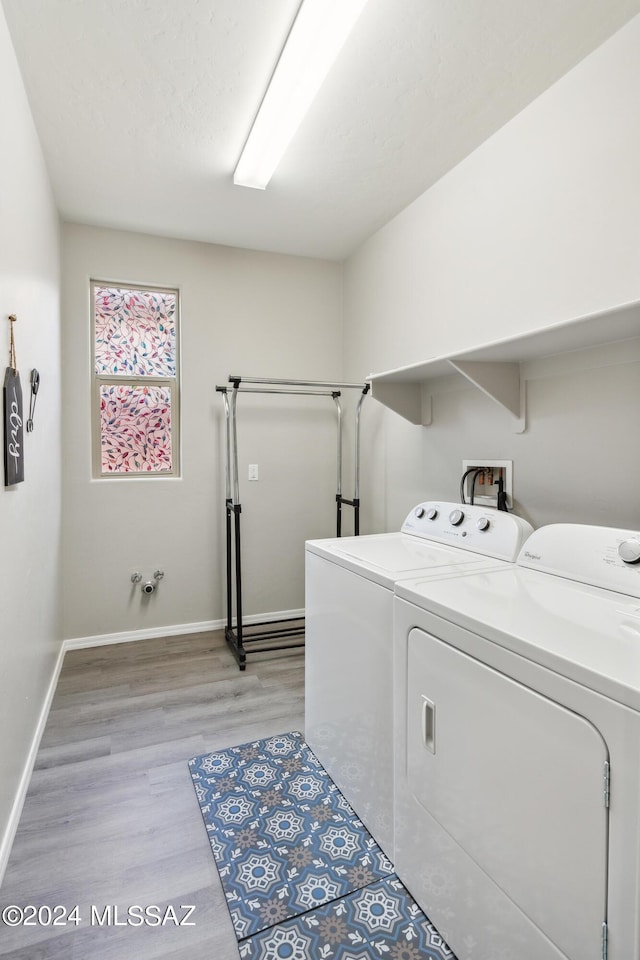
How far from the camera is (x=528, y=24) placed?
1.57 metres

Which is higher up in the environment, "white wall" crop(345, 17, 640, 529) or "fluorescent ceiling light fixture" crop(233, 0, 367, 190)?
"fluorescent ceiling light fixture" crop(233, 0, 367, 190)

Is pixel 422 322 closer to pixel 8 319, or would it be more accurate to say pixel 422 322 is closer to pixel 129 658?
pixel 8 319

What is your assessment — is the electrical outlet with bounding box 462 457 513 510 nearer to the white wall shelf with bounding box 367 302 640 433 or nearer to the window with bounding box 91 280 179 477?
the white wall shelf with bounding box 367 302 640 433

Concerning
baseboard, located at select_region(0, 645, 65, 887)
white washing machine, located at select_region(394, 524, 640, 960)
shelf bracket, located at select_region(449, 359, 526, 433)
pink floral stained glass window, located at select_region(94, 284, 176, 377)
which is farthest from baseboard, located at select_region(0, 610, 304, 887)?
shelf bracket, located at select_region(449, 359, 526, 433)

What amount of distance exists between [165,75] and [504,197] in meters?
1.39

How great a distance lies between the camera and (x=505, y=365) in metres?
2.00

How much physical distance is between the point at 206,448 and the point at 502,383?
2049 millimetres

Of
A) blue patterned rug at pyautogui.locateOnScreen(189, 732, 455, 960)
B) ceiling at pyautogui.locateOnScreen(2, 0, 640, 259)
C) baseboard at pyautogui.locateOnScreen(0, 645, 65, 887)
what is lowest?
blue patterned rug at pyautogui.locateOnScreen(189, 732, 455, 960)

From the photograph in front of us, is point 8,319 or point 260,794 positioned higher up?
point 8,319

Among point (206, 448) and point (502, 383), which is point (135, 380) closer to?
point (206, 448)

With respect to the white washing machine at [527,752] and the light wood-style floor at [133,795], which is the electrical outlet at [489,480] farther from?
the light wood-style floor at [133,795]

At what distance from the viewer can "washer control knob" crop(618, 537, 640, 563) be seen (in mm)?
1271

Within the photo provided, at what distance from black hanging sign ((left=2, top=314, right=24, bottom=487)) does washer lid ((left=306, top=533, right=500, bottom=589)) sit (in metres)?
1.08

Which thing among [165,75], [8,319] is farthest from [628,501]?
[165,75]
